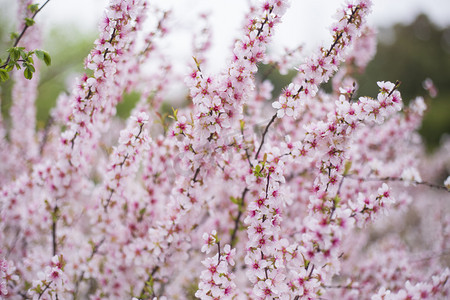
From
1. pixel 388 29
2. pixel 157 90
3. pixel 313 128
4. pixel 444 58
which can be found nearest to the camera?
pixel 313 128

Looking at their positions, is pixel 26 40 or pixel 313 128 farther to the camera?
pixel 26 40

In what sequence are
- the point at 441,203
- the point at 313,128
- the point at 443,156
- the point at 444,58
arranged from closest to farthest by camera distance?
the point at 313,128, the point at 441,203, the point at 443,156, the point at 444,58

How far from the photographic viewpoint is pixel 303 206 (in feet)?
10.8

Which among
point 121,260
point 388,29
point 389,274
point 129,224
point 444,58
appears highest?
point 388,29

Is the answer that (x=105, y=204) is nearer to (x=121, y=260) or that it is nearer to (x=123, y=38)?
(x=121, y=260)

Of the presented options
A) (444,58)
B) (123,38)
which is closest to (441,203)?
(123,38)

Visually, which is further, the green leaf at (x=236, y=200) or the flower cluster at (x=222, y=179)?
the green leaf at (x=236, y=200)

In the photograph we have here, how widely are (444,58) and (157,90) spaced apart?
874 inches

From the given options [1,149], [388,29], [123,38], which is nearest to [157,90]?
[123,38]

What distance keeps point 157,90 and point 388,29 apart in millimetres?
25245

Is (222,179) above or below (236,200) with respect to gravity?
above

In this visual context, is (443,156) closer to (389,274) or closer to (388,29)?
(389,274)

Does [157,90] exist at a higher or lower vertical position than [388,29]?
lower

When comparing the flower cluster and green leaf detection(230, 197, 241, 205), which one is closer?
the flower cluster
